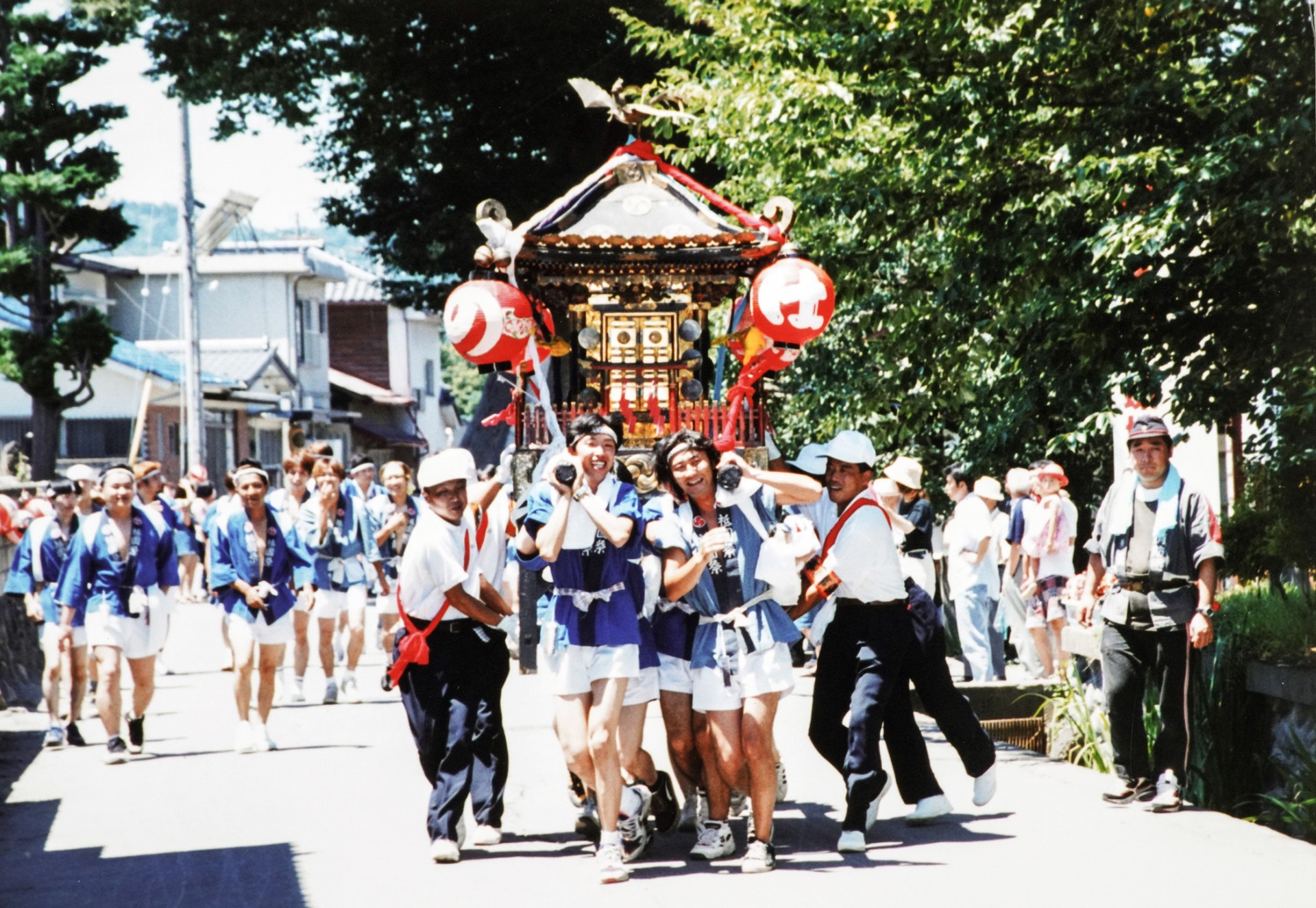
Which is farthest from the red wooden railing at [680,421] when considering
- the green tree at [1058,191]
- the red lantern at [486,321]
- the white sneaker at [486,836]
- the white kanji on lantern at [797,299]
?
the white sneaker at [486,836]

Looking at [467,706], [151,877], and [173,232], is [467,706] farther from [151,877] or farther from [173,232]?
[173,232]

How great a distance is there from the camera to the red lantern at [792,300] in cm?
1255

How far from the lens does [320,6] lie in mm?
26109

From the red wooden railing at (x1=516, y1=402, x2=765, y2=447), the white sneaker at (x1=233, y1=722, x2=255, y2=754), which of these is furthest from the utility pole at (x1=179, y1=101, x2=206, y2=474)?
the white sneaker at (x1=233, y1=722, x2=255, y2=754)

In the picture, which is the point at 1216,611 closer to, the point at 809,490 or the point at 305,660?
the point at 809,490

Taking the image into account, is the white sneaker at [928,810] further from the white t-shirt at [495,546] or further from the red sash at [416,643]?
the red sash at [416,643]

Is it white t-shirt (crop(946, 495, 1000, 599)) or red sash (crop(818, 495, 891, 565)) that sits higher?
red sash (crop(818, 495, 891, 565))

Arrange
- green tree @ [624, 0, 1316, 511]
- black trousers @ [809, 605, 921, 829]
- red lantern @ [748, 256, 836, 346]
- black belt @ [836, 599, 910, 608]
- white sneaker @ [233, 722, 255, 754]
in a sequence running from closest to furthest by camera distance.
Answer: black trousers @ [809, 605, 921, 829] < black belt @ [836, 599, 910, 608] < green tree @ [624, 0, 1316, 511] < white sneaker @ [233, 722, 255, 754] < red lantern @ [748, 256, 836, 346]

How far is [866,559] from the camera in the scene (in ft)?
25.5

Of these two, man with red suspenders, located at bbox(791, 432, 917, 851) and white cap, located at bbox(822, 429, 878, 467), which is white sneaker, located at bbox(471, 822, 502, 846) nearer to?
man with red suspenders, located at bbox(791, 432, 917, 851)

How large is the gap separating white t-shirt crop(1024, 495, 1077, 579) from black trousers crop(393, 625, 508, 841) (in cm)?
664

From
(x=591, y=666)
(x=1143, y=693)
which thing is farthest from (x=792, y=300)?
(x=591, y=666)

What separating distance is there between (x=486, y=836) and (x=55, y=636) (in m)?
5.54

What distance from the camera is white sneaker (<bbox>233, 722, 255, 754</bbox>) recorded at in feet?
37.0
